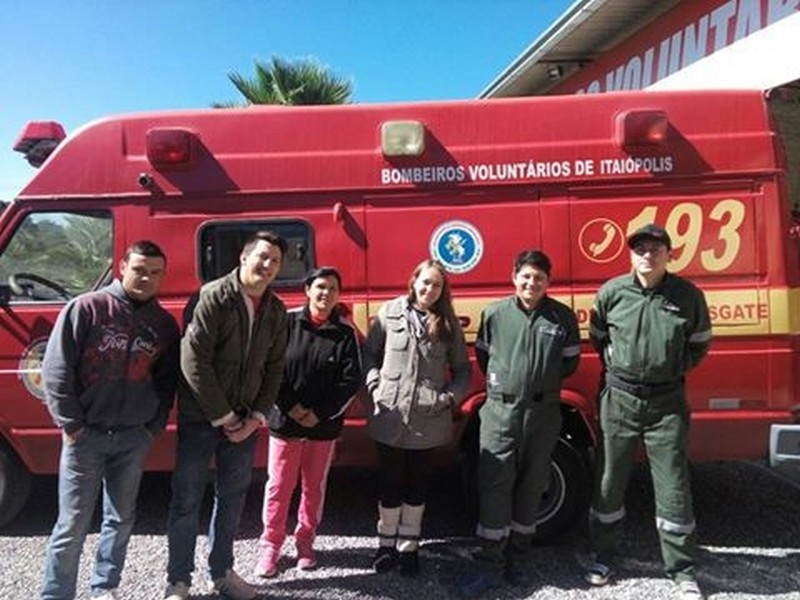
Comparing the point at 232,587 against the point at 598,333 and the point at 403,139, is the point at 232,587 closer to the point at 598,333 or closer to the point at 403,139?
the point at 598,333

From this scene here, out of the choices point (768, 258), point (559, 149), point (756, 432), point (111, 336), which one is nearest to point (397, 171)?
point (559, 149)

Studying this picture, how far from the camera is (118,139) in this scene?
4.41m

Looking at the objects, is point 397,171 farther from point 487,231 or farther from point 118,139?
point 118,139

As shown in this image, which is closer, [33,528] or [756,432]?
[756,432]

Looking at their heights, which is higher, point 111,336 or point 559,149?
point 559,149

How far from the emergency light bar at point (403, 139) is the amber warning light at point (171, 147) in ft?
3.92

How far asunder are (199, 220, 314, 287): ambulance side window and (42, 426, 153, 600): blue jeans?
128 centimetres

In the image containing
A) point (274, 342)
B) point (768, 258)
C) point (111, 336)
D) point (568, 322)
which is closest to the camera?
point (111, 336)

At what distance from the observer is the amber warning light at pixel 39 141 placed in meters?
4.71

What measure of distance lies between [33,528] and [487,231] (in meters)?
3.62

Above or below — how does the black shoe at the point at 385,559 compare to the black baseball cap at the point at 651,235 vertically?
below

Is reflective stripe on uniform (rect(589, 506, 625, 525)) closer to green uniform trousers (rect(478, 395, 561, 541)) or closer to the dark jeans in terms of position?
green uniform trousers (rect(478, 395, 561, 541))

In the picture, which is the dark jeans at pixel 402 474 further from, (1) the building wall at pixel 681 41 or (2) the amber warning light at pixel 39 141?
(1) the building wall at pixel 681 41

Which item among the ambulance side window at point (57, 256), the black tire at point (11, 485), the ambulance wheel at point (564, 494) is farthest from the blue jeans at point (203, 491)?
the ambulance wheel at point (564, 494)
